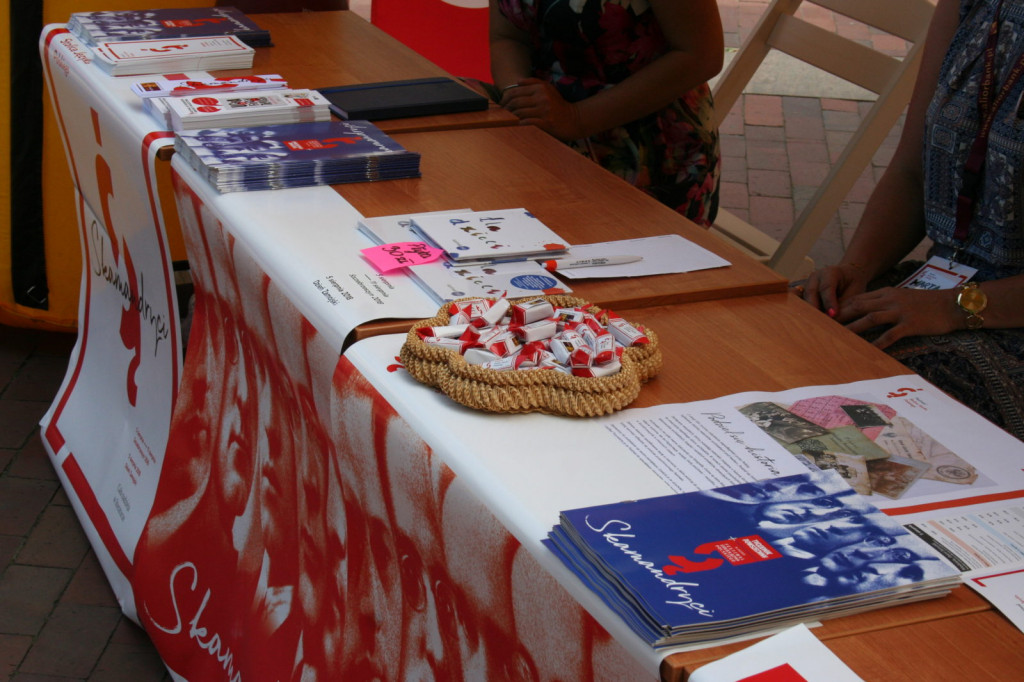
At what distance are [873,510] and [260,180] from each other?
1.16 metres

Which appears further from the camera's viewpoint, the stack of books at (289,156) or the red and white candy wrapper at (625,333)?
the stack of books at (289,156)

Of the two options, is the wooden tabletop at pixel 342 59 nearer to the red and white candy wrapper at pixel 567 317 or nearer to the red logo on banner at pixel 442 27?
the red and white candy wrapper at pixel 567 317

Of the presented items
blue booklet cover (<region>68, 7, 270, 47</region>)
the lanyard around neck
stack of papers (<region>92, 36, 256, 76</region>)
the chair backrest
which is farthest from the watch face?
blue booklet cover (<region>68, 7, 270, 47</region>)

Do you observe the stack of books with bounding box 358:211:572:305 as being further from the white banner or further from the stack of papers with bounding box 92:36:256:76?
the stack of papers with bounding box 92:36:256:76

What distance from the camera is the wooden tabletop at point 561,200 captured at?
156 cm

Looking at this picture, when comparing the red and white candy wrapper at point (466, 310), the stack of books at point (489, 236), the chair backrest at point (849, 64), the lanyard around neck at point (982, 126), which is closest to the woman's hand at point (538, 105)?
the stack of books at point (489, 236)

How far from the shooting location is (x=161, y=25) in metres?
2.47

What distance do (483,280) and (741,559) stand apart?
2.20 ft

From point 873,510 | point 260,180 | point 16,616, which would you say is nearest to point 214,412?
point 260,180

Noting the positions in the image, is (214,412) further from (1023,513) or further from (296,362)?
(1023,513)

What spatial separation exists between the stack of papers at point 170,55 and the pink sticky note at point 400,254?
983mm

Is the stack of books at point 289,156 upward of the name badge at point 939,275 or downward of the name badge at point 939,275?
upward

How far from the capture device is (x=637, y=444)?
1.14 metres

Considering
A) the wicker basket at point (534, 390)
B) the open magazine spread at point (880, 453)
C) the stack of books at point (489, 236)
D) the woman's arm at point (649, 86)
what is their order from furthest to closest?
1. the woman's arm at point (649, 86)
2. the stack of books at point (489, 236)
3. the wicker basket at point (534, 390)
4. the open magazine spread at point (880, 453)
